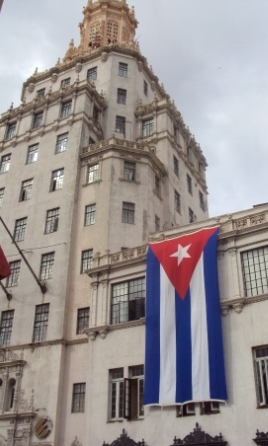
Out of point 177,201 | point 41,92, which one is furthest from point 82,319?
point 41,92

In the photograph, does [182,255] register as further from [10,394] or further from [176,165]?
[176,165]

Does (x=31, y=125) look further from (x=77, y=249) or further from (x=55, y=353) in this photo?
(x=55, y=353)

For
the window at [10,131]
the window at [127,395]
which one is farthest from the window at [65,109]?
→ the window at [127,395]

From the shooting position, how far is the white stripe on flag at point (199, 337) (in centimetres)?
2923

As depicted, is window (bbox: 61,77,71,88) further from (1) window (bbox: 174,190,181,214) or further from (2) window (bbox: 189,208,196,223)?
(2) window (bbox: 189,208,196,223)

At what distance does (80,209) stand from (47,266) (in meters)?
6.43

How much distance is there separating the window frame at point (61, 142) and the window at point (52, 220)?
8.02 metres

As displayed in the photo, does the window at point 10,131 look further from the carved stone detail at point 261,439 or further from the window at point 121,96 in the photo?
the carved stone detail at point 261,439

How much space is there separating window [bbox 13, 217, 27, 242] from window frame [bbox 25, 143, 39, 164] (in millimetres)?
7845

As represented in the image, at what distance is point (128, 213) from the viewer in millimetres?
46375

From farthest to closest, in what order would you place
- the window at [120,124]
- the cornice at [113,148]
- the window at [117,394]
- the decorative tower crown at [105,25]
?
the decorative tower crown at [105,25] → the window at [120,124] → the cornice at [113,148] → the window at [117,394]

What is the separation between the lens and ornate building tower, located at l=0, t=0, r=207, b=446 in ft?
123

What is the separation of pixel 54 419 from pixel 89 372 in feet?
18.5

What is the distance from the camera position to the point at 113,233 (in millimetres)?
44188
